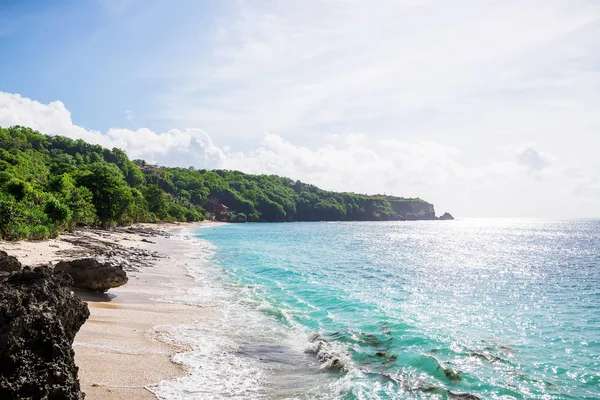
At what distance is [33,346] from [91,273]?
37.6ft

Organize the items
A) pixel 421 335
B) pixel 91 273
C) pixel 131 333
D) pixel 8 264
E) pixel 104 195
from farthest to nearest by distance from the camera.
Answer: pixel 104 195 < pixel 91 273 < pixel 421 335 < pixel 8 264 < pixel 131 333

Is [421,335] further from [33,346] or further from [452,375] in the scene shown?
[33,346]

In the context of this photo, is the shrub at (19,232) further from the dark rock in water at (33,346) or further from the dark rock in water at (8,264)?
the dark rock in water at (33,346)

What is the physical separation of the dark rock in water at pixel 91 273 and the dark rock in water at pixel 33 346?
33.4 feet

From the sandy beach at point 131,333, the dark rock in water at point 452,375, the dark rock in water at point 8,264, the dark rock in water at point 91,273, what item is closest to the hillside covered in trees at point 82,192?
the sandy beach at point 131,333

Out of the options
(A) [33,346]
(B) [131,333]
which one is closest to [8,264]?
(B) [131,333]

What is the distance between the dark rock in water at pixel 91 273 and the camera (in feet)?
56.4

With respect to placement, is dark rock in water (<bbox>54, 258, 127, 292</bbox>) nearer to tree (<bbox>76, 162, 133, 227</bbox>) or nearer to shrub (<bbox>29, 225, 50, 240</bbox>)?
shrub (<bbox>29, 225, 50, 240</bbox>)

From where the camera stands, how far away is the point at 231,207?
194 metres

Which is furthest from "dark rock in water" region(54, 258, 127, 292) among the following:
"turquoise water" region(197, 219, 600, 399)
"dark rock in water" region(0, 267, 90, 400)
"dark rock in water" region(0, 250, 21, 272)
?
"dark rock in water" region(0, 267, 90, 400)

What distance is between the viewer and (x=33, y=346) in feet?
21.7

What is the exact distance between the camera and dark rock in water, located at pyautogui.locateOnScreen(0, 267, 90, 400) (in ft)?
20.5

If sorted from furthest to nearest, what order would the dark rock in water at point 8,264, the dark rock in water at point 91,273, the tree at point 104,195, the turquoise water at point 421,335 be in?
the tree at point 104,195 → the dark rock in water at point 91,273 → the dark rock in water at point 8,264 → the turquoise water at point 421,335

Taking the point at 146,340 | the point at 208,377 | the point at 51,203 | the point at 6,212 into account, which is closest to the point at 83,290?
the point at 146,340
